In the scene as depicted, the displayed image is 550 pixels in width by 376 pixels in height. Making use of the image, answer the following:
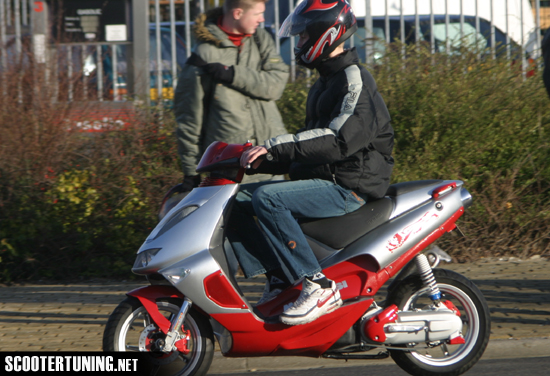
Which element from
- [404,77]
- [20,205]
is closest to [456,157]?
[404,77]

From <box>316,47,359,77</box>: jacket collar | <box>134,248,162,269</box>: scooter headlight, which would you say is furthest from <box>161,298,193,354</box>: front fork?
<box>316,47,359,77</box>: jacket collar

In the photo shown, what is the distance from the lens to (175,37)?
846 centimetres

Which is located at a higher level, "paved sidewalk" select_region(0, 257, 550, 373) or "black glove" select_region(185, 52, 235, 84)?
"black glove" select_region(185, 52, 235, 84)

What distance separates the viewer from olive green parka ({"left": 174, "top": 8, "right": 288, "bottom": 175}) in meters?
4.59

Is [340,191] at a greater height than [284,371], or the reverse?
[340,191]

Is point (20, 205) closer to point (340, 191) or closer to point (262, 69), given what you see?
point (262, 69)

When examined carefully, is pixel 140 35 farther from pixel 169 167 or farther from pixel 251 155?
pixel 251 155

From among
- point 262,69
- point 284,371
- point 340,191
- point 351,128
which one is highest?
point 262,69

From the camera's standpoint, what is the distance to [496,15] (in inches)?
354

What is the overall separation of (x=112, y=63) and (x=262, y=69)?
3.64 metres

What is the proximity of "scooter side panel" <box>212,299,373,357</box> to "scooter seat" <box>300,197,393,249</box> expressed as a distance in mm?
330

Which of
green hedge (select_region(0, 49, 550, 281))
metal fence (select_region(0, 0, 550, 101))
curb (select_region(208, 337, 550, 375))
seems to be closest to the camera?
curb (select_region(208, 337, 550, 375))

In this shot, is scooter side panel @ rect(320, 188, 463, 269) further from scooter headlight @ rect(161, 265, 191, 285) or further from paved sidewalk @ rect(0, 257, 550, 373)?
paved sidewalk @ rect(0, 257, 550, 373)

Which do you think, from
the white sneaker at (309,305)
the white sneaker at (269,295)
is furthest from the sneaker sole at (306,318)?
the white sneaker at (269,295)
